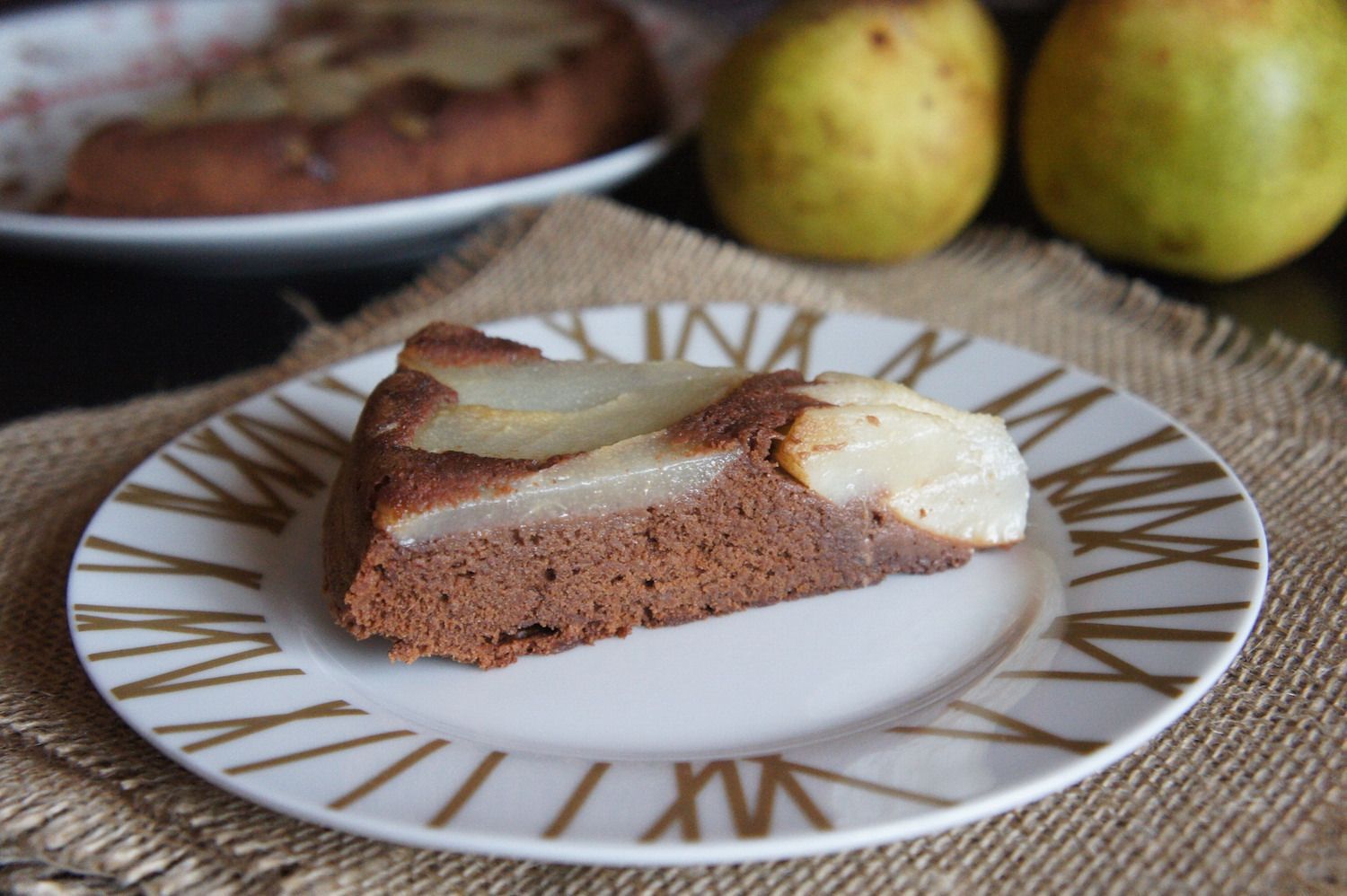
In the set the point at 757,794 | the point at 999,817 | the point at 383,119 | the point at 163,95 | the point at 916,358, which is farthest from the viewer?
the point at 163,95

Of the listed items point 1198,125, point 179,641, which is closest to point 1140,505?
point 1198,125

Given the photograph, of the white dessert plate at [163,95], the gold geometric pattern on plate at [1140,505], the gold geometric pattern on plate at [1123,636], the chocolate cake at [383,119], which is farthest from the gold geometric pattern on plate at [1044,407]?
the chocolate cake at [383,119]

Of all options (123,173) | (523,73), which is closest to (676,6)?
(523,73)

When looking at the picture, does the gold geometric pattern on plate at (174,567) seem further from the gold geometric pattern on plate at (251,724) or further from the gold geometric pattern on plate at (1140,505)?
the gold geometric pattern on plate at (1140,505)

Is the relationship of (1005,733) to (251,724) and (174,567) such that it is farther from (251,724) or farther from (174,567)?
(174,567)

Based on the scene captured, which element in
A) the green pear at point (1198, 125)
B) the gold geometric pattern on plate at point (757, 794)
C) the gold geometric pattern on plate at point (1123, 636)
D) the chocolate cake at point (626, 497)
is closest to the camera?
the gold geometric pattern on plate at point (757, 794)
